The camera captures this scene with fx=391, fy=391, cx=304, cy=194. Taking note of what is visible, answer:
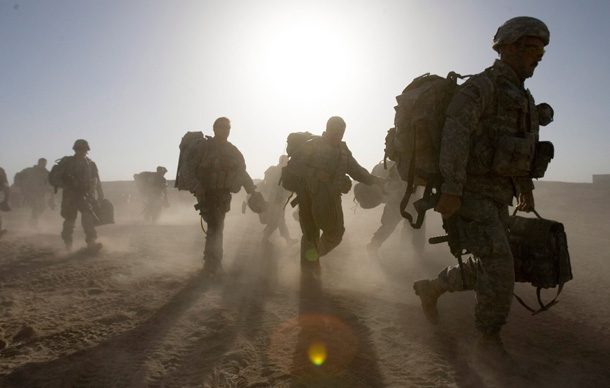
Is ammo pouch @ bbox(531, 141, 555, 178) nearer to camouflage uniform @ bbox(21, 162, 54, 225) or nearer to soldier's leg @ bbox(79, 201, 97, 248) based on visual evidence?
soldier's leg @ bbox(79, 201, 97, 248)

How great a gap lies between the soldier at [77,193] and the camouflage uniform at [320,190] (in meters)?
4.93

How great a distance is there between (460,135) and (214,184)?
3.78 metres

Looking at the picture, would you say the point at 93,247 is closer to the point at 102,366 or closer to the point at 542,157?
the point at 102,366

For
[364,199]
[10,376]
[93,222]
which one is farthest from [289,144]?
[93,222]

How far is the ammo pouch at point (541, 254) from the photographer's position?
2.91m

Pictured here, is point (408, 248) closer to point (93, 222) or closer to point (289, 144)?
point (289, 144)

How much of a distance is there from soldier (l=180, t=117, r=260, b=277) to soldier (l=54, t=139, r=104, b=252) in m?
3.42

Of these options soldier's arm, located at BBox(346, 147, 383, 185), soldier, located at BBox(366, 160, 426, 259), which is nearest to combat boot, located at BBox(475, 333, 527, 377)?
soldier's arm, located at BBox(346, 147, 383, 185)

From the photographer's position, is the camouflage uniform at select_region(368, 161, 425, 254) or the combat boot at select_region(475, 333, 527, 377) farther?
the camouflage uniform at select_region(368, 161, 425, 254)

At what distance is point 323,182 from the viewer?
499cm

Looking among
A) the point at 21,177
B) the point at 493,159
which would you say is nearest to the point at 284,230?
the point at 493,159

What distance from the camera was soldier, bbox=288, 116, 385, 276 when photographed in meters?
4.98

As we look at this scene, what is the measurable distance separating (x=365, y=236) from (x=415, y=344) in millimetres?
7477

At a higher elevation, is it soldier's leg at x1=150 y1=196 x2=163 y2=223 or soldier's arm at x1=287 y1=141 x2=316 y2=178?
soldier's arm at x1=287 y1=141 x2=316 y2=178
